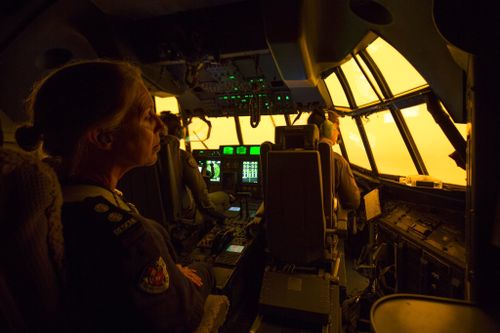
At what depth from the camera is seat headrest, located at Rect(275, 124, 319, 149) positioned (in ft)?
6.36

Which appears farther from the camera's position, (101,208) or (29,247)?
(101,208)

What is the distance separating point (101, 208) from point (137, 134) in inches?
9.2

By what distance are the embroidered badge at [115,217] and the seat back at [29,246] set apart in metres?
0.08

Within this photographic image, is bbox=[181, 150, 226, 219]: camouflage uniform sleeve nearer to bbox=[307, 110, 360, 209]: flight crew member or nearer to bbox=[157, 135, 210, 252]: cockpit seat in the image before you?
bbox=[157, 135, 210, 252]: cockpit seat

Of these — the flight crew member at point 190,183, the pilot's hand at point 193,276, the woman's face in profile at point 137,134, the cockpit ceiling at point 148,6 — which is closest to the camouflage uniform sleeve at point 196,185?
the flight crew member at point 190,183

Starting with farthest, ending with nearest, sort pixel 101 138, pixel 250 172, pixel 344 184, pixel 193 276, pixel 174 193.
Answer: pixel 250 172 → pixel 344 184 → pixel 174 193 → pixel 193 276 → pixel 101 138

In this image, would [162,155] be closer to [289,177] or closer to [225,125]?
[289,177]

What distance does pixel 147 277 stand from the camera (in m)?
0.52

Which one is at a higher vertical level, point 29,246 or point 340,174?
point 29,246

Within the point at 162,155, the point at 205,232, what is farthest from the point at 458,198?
the point at 162,155

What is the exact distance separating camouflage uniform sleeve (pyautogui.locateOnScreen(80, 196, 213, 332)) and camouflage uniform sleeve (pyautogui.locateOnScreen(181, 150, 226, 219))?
1.94 meters

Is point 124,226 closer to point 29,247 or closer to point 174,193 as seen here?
point 29,247

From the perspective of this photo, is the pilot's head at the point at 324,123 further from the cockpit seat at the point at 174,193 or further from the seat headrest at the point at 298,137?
the cockpit seat at the point at 174,193

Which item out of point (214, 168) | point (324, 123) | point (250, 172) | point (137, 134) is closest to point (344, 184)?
point (324, 123)
